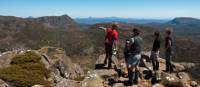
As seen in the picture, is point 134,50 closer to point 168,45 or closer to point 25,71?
point 168,45

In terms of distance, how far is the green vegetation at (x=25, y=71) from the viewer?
24.2 meters

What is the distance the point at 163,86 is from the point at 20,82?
10.1m

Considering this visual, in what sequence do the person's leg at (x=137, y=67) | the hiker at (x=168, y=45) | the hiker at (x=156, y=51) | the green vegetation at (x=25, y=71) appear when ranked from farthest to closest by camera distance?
the green vegetation at (x=25, y=71)
the hiker at (x=168, y=45)
the hiker at (x=156, y=51)
the person's leg at (x=137, y=67)

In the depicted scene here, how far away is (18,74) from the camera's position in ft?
83.0

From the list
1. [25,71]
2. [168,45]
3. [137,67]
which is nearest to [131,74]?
[137,67]

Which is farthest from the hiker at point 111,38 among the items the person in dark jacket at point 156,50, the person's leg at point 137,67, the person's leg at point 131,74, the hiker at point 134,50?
the person's leg at point 131,74

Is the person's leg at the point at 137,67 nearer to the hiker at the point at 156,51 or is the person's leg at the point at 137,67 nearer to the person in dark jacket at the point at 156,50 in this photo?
the hiker at the point at 156,51

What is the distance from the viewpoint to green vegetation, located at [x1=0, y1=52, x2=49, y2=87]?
2425cm

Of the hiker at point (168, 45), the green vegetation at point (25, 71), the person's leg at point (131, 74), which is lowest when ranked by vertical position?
the green vegetation at point (25, 71)

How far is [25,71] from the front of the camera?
2605 centimetres

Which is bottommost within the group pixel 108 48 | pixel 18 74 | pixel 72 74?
pixel 72 74

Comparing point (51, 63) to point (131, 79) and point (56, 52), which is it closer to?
point (56, 52)

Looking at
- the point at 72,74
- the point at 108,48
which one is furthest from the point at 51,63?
the point at 108,48

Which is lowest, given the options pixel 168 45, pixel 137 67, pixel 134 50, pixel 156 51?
pixel 137 67
